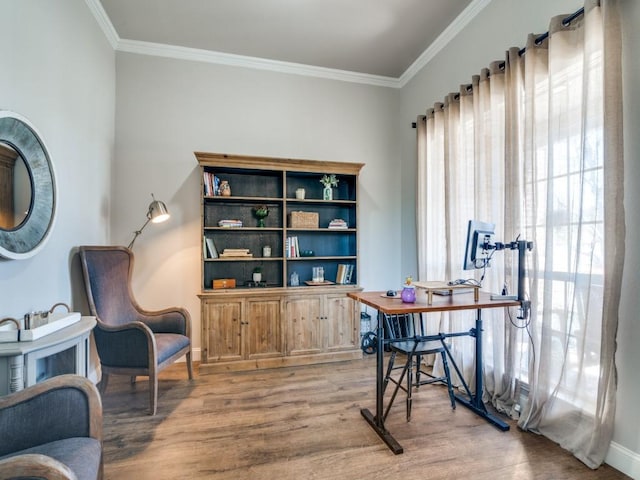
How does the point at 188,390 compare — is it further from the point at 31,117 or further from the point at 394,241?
the point at 394,241

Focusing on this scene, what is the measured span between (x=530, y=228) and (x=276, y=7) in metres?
2.70

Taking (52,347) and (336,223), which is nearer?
(52,347)

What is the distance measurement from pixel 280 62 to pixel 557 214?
313cm

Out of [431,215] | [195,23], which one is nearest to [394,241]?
[431,215]

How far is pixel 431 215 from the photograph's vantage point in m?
3.27

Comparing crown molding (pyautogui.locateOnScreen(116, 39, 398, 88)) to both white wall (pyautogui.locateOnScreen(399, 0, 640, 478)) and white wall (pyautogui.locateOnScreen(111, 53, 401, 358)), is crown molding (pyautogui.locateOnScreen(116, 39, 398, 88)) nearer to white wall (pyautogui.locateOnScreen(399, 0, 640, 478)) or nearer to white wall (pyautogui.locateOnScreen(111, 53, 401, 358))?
white wall (pyautogui.locateOnScreen(111, 53, 401, 358))

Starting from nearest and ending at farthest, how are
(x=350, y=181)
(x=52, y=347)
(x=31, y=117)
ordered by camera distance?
1. (x=52, y=347)
2. (x=31, y=117)
3. (x=350, y=181)

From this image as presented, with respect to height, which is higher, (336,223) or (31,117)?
(31,117)

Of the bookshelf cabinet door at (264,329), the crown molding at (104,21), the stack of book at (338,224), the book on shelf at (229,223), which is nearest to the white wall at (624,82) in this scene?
the stack of book at (338,224)

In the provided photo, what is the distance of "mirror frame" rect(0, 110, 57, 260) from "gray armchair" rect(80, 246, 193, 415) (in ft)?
1.85

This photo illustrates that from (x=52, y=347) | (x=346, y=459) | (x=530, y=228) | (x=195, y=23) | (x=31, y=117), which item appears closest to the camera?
(x=52, y=347)

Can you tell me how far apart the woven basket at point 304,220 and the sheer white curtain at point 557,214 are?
1549mm

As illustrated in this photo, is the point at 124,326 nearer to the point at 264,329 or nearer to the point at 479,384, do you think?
the point at 264,329

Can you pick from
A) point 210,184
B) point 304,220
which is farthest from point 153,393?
point 304,220
